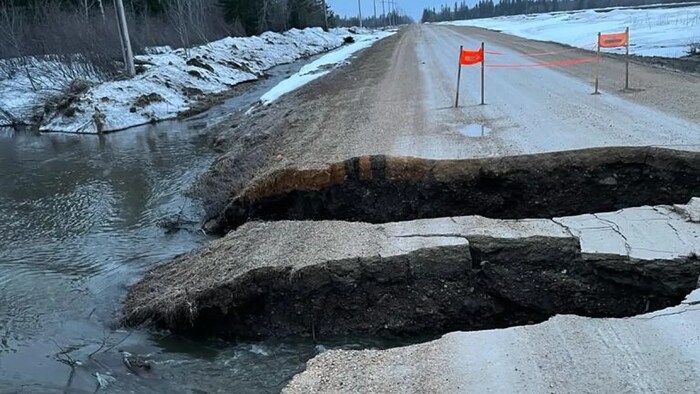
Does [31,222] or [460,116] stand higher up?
[460,116]

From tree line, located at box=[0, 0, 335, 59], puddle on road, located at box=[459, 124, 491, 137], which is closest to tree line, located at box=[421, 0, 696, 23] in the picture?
tree line, located at box=[0, 0, 335, 59]

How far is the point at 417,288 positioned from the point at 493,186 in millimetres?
2442

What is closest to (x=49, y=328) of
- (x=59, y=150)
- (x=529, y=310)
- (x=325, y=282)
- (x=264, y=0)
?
(x=325, y=282)

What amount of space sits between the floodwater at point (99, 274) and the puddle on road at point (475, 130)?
14.3ft

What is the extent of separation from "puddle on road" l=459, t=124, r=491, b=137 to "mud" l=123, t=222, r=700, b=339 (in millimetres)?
3588

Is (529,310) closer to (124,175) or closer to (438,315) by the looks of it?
(438,315)

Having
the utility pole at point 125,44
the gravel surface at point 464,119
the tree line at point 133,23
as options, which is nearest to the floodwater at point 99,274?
the gravel surface at point 464,119

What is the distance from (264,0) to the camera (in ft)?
163

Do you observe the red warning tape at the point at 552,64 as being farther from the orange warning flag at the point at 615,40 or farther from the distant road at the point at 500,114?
the orange warning flag at the point at 615,40

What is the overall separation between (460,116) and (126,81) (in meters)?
16.3

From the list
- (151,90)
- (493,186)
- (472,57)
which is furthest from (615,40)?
(151,90)

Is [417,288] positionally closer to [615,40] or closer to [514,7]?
[615,40]

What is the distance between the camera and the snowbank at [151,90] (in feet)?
62.6

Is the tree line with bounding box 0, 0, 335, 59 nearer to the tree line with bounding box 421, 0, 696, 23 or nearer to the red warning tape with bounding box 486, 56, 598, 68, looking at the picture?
the red warning tape with bounding box 486, 56, 598, 68
